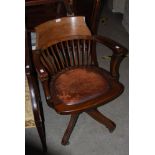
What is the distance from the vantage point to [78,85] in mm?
1757

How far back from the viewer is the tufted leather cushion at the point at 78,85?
166 centimetres

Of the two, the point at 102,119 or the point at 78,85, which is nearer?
the point at 78,85

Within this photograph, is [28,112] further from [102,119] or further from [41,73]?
[102,119]

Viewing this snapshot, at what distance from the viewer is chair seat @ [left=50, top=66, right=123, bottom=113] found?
1625mm

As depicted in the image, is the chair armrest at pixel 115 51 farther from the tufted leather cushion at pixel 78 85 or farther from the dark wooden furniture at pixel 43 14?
the dark wooden furniture at pixel 43 14

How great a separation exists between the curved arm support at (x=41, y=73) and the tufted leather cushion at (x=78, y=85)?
2.8 inches

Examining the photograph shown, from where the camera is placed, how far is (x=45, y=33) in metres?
1.77

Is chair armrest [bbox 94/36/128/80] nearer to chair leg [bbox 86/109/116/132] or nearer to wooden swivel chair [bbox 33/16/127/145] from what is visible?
wooden swivel chair [bbox 33/16/127/145]

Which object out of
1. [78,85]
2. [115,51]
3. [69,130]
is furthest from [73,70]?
[69,130]

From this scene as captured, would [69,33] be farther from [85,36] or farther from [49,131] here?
[49,131]

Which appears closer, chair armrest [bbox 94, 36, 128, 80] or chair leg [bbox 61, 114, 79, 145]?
chair armrest [bbox 94, 36, 128, 80]

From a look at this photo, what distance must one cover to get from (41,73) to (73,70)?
0.41 metres

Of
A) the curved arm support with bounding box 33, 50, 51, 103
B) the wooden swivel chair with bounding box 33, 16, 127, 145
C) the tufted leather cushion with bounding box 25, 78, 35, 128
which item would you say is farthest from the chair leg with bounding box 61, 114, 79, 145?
the curved arm support with bounding box 33, 50, 51, 103
